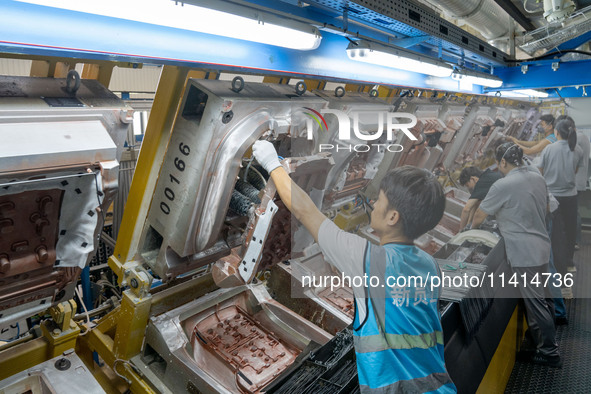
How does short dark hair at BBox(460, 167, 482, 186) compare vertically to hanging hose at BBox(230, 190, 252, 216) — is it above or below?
above

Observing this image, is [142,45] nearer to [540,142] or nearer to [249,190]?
[249,190]

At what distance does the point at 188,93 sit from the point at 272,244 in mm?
1191

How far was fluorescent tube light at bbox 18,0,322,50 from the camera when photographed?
4.45 feet

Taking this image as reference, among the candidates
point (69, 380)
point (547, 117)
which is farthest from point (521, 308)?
point (69, 380)

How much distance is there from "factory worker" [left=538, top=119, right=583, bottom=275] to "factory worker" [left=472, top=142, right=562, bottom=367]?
527 mm

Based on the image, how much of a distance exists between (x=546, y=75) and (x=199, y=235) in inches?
190

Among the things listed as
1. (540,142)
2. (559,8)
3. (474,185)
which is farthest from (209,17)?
(559,8)

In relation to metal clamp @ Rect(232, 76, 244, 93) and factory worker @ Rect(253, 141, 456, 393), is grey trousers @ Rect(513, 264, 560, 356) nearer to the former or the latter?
factory worker @ Rect(253, 141, 456, 393)

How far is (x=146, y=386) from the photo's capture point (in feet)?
9.23

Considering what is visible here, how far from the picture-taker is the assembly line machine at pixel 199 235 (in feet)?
5.97

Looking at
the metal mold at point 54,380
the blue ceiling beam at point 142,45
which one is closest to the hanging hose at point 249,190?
the blue ceiling beam at point 142,45

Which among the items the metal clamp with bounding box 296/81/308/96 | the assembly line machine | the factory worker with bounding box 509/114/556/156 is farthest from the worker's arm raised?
the factory worker with bounding box 509/114/556/156

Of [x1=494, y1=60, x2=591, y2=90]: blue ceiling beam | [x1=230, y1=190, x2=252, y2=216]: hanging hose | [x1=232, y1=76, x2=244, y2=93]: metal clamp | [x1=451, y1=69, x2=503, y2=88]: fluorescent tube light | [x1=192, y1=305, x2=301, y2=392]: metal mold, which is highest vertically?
[x1=494, y1=60, x2=591, y2=90]: blue ceiling beam

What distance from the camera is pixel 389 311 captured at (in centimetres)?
190
